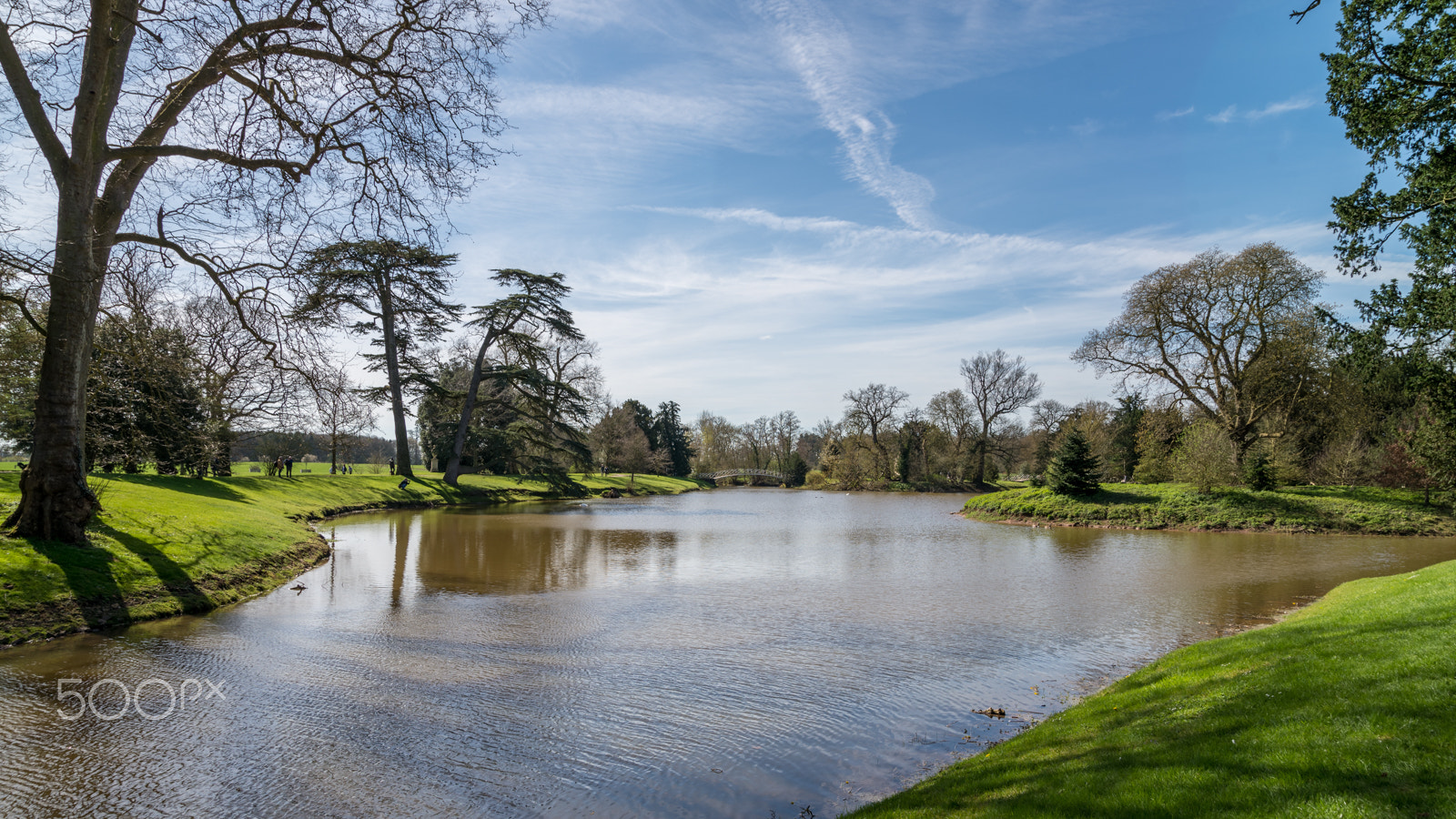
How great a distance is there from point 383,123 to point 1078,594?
13.7m

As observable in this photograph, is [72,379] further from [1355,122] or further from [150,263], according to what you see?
[1355,122]

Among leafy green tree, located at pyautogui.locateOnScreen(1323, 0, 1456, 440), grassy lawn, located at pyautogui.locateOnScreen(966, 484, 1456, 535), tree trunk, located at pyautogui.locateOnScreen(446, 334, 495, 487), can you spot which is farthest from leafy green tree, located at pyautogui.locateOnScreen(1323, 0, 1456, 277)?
tree trunk, located at pyautogui.locateOnScreen(446, 334, 495, 487)

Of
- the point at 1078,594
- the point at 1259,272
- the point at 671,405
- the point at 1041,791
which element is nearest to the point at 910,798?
the point at 1041,791

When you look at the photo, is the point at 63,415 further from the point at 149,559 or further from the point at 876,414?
the point at 876,414

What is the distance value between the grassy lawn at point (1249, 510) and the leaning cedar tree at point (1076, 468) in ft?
1.20

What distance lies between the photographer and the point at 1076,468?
27594mm

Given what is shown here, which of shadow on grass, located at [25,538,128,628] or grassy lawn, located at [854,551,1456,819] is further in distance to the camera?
shadow on grass, located at [25,538,128,628]

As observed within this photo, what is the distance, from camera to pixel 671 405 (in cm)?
6906

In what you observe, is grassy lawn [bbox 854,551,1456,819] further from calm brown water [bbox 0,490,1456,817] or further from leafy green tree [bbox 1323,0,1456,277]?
leafy green tree [bbox 1323,0,1456,277]

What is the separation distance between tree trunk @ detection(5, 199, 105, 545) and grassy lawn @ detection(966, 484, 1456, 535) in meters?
28.2

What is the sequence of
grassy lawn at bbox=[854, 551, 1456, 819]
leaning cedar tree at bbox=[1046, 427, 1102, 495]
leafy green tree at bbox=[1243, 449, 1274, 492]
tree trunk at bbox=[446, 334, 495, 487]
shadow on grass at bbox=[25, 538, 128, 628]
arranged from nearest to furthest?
1. grassy lawn at bbox=[854, 551, 1456, 819]
2. shadow on grass at bbox=[25, 538, 128, 628]
3. leafy green tree at bbox=[1243, 449, 1274, 492]
4. leaning cedar tree at bbox=[1046, 427, 1102, 495]
5. tree trunk at bbox=[446, 334, 495, 487]

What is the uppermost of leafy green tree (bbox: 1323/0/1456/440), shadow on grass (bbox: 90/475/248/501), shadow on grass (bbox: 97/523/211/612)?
leafy green tree (bbox: 1323/0/1456/440)

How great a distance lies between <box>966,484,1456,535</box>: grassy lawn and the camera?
72.6ft

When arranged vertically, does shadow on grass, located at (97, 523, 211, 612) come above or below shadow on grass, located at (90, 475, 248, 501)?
below
